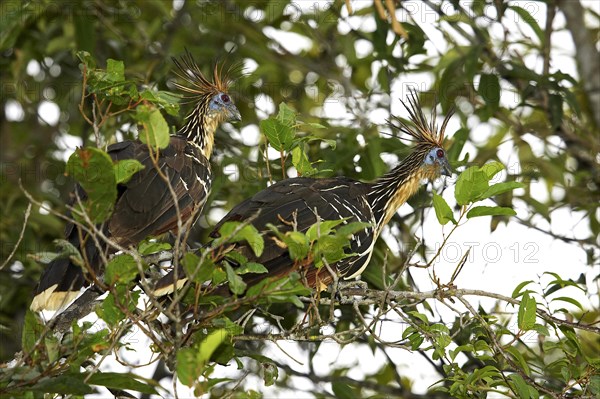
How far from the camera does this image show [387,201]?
5.40m

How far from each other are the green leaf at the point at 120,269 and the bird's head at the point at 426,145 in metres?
2.78

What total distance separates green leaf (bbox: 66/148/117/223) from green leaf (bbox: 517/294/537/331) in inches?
70.1

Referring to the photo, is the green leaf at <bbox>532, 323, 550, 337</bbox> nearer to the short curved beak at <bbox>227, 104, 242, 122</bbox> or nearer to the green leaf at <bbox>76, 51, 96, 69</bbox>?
the green leaf at <bbox>76, 51, 96, 69</bbox>

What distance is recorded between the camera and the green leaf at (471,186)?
3475mm

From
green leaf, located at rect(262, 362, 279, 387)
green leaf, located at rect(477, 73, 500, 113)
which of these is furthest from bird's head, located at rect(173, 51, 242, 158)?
green leaf, located at rect(262, 362, 279, 387)

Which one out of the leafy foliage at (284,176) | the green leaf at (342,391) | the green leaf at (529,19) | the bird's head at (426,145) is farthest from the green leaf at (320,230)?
the green leaf at (529,19)

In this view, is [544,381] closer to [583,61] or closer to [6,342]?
[583,61]

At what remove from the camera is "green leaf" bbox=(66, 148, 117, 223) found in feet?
9.84

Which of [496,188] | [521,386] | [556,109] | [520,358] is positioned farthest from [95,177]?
[556,109]

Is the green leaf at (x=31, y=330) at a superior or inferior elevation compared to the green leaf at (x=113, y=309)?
inferior

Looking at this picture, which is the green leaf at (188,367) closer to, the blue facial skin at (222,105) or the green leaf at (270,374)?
the green leaf at (270,374)

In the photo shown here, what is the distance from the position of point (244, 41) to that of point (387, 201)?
2775 millimetres

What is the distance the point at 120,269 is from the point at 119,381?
400 millimetres

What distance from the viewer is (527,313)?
3.71 m
